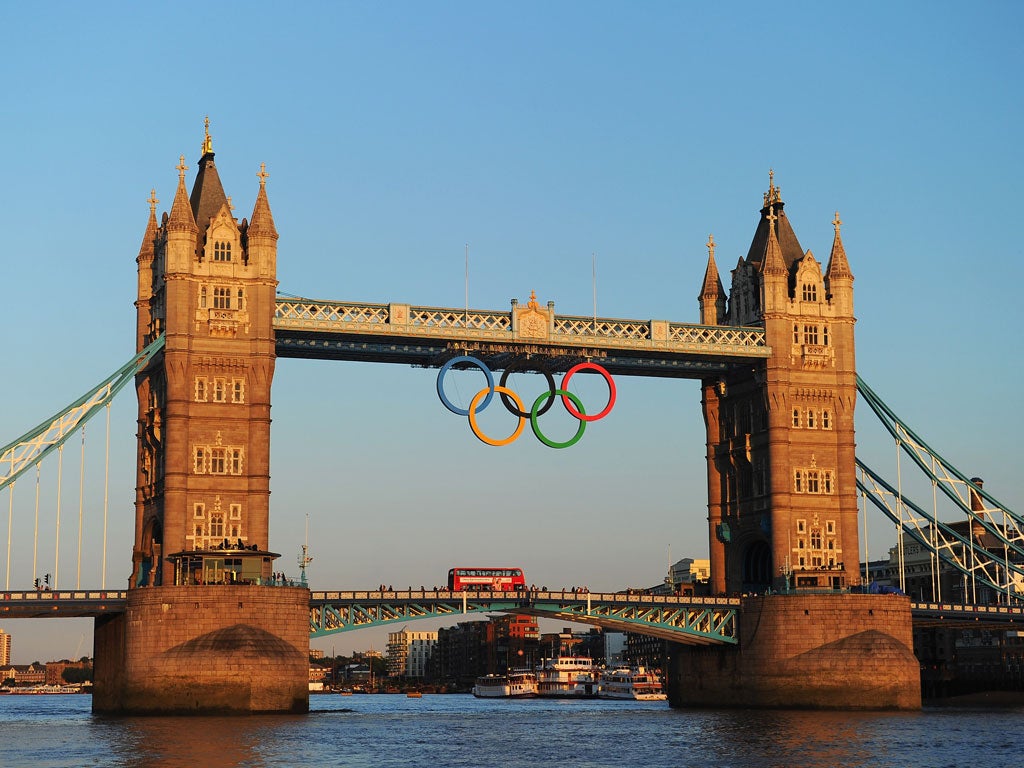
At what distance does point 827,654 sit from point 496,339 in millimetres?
33713

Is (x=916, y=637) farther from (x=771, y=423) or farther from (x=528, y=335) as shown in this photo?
(x=528, y=335)

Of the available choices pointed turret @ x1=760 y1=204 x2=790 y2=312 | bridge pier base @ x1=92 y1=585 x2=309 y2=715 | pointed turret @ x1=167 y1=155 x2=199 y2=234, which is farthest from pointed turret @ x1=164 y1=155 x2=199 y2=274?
pointed turret @ x1=760 y1=204 x2=790 y2=312

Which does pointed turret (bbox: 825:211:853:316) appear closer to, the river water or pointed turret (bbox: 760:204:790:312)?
pointed turret (bbox: 760:204:790:312)

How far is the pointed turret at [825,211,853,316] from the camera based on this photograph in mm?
139375

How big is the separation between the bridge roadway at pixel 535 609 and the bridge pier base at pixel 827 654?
3440 millimetres

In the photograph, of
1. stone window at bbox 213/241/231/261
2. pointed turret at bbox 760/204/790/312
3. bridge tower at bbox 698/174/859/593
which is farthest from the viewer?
pointed turret at bbox 760/204/790/312

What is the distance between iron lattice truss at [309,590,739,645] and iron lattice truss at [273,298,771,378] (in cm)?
1803

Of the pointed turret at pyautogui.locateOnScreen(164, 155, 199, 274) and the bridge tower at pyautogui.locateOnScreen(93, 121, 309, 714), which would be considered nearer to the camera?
the bridge tower at pyautogui.locateOnScreen(93, 121, 309, 714)

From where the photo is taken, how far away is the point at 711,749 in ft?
300

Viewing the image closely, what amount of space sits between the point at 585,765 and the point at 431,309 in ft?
166

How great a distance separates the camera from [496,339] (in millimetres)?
128000

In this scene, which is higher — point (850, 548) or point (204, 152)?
point (204, 152)

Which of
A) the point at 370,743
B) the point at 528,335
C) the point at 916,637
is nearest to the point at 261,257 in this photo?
the point at 528,335

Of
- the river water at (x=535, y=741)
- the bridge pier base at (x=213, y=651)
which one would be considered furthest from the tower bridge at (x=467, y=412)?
the river water at (x=535, y=741)
